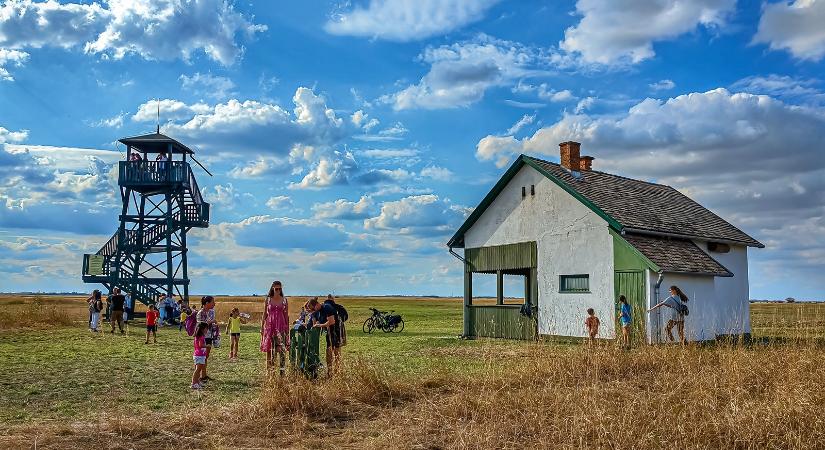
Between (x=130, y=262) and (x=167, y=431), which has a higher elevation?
(x=130, y=262)

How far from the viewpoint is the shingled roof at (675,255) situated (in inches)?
818

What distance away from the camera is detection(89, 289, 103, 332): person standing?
1094 inches

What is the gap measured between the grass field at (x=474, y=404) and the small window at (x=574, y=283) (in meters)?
8.24

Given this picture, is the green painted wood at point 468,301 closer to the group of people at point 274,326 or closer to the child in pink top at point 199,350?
the group of people at point 274,326

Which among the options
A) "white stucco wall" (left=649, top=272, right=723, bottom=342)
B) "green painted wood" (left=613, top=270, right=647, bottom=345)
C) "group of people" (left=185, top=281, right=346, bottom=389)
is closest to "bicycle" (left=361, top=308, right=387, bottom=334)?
"green painted wood" (left=613, top=270, right=647, bottom=345)

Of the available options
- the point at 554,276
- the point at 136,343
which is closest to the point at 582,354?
→ the point at 554,276

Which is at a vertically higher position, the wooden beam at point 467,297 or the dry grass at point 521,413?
the wooden beam at point 467,297

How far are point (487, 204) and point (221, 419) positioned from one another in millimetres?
17932

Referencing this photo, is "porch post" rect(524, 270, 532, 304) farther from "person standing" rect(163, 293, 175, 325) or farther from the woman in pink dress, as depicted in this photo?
"person standing" rect(163, 293, 175, 325)

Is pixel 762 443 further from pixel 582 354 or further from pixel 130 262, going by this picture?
pixel 130 262

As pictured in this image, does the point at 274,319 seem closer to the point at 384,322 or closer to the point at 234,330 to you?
the point at 234,330

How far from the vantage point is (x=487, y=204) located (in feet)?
84.9

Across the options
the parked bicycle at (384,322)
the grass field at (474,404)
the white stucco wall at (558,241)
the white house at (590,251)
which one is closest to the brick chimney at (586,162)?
the white house at (590,251)

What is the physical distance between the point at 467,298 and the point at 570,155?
21.6 ft
